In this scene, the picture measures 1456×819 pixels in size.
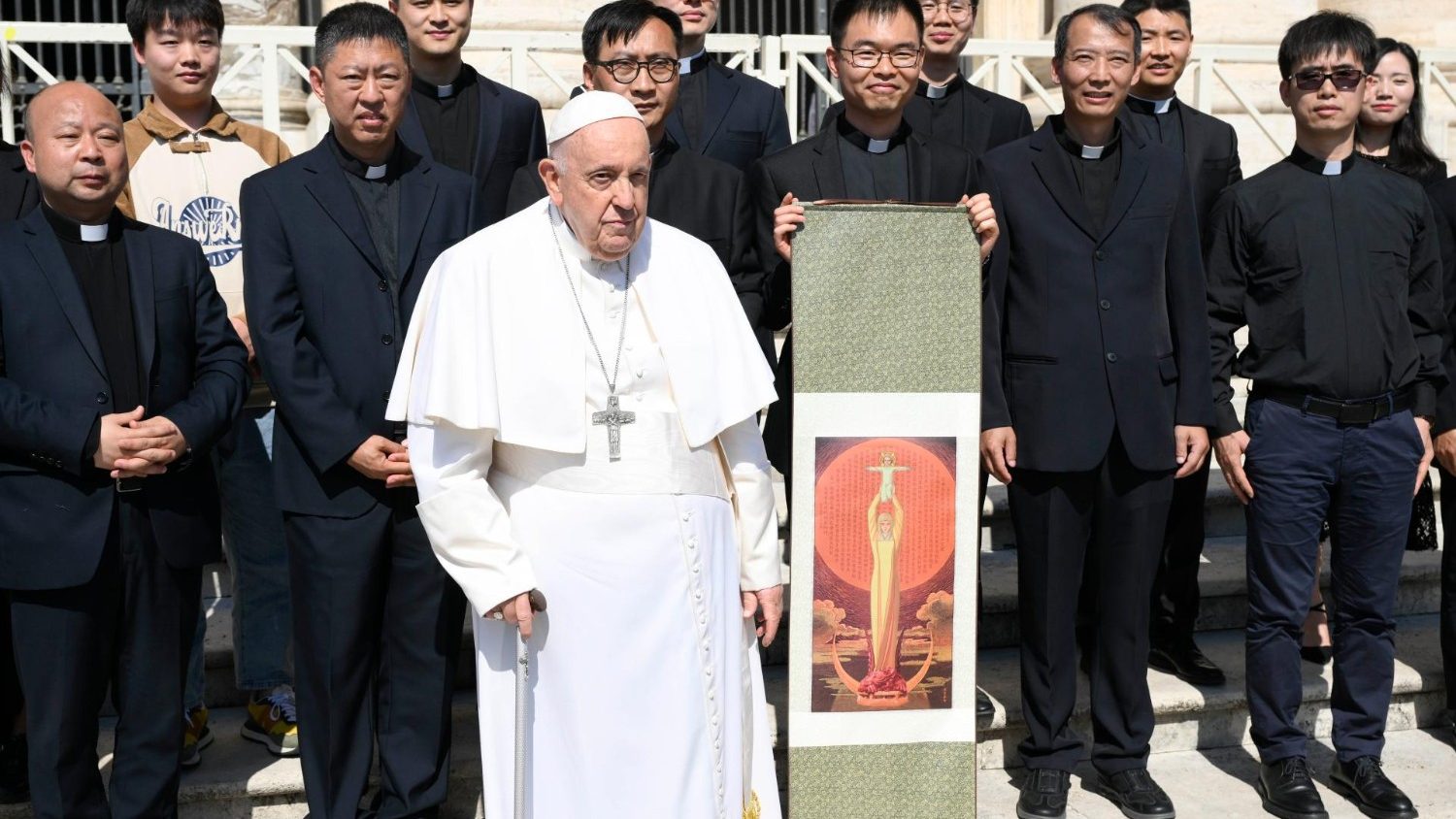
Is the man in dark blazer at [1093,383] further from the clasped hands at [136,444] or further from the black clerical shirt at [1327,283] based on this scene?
the clasped hands at [136,444]

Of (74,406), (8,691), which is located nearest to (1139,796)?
A: (74,406)

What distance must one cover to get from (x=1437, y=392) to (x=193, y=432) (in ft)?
12.6

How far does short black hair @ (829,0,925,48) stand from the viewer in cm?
480

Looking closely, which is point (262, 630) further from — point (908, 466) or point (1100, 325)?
point (1100, 325)

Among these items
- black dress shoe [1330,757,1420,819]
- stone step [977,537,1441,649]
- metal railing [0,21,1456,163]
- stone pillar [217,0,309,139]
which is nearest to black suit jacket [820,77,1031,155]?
stone step [977,537,1441,649]

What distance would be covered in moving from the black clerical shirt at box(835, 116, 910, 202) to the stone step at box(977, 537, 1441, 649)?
1.83 m

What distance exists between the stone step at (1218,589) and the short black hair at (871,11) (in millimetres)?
2253

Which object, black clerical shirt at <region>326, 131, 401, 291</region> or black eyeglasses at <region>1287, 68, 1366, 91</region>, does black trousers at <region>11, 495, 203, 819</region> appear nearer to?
black clerical shirt at <region>326, 131, 401, 291</region>

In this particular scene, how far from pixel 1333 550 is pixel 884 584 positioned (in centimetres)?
162

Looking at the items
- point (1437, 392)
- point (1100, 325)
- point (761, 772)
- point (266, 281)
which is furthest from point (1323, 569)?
point (266, 281)

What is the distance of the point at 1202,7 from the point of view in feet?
32.2

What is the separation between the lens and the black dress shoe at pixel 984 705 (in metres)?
5.42

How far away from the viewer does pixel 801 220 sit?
4.41m

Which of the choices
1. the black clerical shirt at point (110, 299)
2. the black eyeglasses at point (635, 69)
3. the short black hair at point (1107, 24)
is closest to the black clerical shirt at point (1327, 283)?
the short black hair at point (1107, 24)
